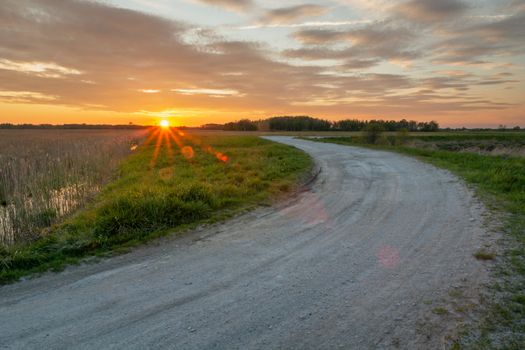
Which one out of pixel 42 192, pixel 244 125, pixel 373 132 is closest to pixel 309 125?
pixel 244 125

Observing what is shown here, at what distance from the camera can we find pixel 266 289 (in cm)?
439

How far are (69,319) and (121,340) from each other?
87 centimetres

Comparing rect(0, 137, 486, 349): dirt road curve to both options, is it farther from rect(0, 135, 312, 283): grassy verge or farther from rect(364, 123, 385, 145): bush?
rect(364, 123, 385, 145): bush

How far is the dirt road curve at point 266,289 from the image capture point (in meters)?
3.42

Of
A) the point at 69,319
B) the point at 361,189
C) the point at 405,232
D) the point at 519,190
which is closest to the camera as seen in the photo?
the point at 69,319

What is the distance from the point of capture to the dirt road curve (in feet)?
11.2

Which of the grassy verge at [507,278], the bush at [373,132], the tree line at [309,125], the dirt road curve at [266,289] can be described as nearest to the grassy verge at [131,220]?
the dirt road curve at [266,289]

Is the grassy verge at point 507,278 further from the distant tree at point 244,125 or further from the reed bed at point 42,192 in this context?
the distant tree at point 244,125

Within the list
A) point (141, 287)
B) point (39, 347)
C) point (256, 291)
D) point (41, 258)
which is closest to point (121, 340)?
point (39, 347)

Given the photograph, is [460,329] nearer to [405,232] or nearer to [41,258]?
[405,232]

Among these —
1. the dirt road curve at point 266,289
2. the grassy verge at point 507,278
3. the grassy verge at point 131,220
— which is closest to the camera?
the grassy verge at point 507,278

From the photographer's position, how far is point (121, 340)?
338 centimetres

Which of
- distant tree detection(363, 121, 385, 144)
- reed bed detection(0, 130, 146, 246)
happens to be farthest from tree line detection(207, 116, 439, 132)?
reed bed detection(0, 130, 146, 246)

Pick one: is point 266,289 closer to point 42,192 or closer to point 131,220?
point 131,220
